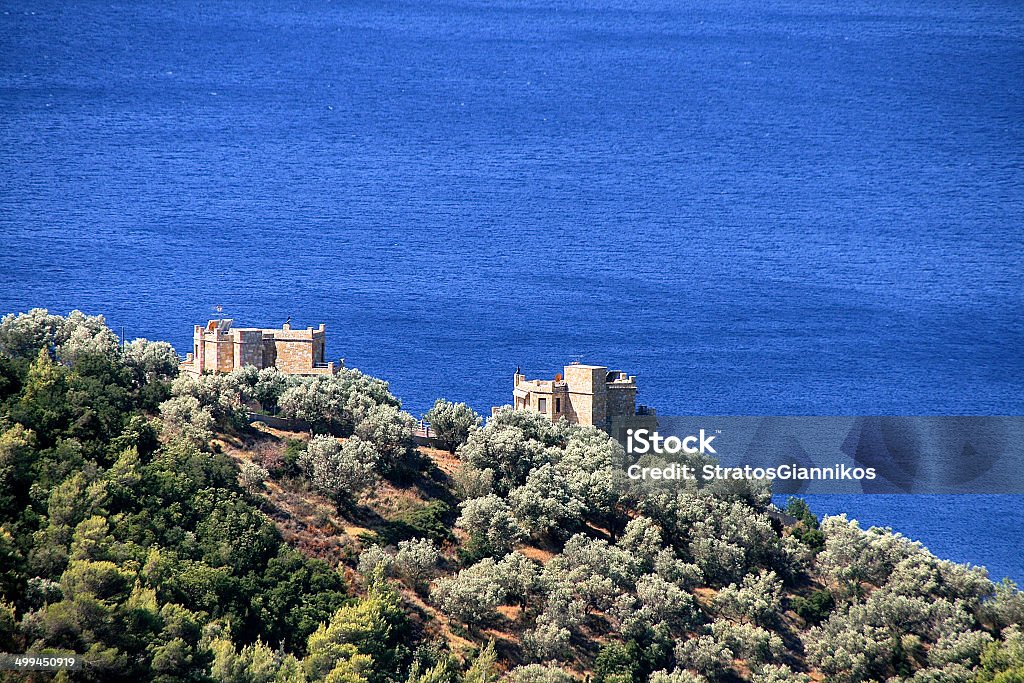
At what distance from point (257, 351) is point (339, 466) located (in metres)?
9.06

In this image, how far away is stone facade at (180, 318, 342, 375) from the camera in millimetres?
72125

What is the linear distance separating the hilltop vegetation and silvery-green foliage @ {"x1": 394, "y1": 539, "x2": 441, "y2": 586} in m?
0.06

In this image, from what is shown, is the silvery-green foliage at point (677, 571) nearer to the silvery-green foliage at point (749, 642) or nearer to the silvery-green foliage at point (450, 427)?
the silvery-green foliage at point (749, 642)

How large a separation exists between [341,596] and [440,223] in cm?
10145

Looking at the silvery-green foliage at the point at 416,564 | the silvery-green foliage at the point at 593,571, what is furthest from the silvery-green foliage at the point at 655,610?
the silvery-green foliage at the point at 416,564

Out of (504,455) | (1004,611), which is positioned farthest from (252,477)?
(1004,611)

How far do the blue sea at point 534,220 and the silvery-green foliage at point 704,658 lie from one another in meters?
46.8

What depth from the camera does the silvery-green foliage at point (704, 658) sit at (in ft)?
199

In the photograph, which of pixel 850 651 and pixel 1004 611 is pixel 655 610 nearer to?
pixel 850 651

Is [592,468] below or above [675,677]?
above

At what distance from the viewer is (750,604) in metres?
63.7

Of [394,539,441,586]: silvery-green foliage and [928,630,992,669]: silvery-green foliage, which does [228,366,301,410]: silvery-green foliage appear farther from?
[928,630,992,669]: silvery-green foliage

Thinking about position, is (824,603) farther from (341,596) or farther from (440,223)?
(440,223)

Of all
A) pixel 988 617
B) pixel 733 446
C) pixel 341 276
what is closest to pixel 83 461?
pixel 988 617
